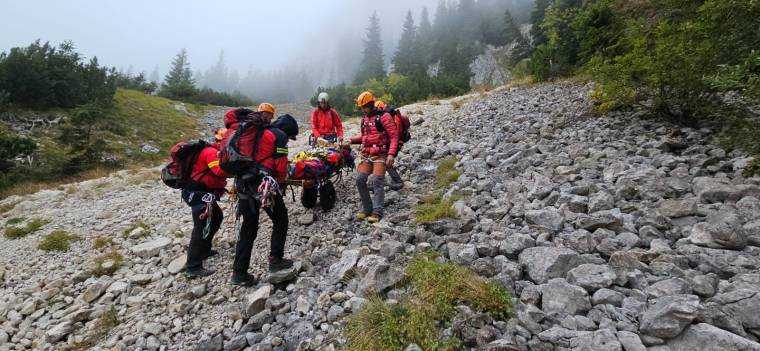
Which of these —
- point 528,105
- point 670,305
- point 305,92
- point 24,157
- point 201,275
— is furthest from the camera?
point 305,92

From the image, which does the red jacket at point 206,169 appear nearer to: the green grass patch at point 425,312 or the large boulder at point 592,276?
the green grass patch at point 425,312

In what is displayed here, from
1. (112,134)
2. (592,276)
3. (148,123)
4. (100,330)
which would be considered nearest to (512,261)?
(592,276)

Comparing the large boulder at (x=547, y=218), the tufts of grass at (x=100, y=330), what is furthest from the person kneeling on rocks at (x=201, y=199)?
the large boulder at (x=547, y=218)

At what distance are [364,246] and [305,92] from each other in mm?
121989

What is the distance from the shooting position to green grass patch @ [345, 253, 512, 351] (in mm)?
3139

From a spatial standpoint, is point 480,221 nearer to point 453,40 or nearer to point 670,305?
point 670,305

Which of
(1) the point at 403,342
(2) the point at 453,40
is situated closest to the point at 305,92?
(2) the point at 453,40

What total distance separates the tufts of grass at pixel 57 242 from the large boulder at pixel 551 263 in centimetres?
921

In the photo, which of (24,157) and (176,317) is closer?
(176,317)

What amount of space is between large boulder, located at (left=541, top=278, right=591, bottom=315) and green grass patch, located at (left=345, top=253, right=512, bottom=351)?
0.32 metres

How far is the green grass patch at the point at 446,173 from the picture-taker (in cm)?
742

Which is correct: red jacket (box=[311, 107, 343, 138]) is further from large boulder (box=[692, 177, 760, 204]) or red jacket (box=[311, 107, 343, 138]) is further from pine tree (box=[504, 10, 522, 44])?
pine tree (box=[504, 10, 522, 44])

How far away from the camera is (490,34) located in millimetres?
74625

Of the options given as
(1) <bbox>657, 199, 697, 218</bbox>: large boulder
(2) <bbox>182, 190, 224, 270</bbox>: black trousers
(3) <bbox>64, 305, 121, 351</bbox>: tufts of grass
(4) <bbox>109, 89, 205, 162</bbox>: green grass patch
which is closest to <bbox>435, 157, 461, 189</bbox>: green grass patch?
(1) <bbox>657, 199, 697, 218</bbox>: large boulder
